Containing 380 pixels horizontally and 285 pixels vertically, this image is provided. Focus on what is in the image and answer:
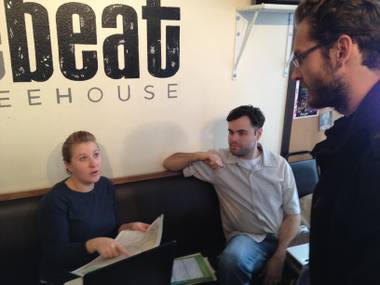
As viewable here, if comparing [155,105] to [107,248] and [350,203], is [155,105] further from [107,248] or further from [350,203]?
[350,203]

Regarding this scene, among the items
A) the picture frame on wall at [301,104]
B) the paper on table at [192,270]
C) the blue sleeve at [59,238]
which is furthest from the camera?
the picture frame on wall at [301,104]

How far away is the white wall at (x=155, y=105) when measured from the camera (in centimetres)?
165

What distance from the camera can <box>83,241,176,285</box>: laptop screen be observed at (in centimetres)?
115

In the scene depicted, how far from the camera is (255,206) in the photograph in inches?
74.9

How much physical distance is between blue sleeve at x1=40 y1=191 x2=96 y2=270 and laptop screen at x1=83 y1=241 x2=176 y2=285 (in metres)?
0.26

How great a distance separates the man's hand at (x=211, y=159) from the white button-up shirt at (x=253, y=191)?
3 cm

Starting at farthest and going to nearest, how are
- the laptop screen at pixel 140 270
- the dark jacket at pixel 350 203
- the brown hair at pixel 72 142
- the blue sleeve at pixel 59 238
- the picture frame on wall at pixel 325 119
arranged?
the picture frame on wall at pixel 325 119 → the brown hair at pixel 72 142 → the blue sleeve at pixel 59 238 → the laptop screen at pixel 140 270 → the dark jacket at pixel 350 203

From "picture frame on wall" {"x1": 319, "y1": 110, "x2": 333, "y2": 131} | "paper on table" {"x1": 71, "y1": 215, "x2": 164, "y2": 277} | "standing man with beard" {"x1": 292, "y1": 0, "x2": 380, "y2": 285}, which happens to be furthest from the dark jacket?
"picture frame on wall" {"x1": 319, "y1": 110, "x2": 333, "y2": 131}

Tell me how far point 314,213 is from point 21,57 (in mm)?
1394

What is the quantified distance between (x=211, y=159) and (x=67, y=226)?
84 centimetres

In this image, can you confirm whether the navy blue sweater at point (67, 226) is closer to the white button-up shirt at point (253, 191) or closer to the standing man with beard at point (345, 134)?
the white button-up shirt at point (253, 191)

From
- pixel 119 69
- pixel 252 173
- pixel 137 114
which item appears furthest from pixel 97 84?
pixel 252 173

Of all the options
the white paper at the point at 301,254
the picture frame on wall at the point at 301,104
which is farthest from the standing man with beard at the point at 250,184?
the picture frame on wall at the point at 301,104

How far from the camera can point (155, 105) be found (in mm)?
1900
